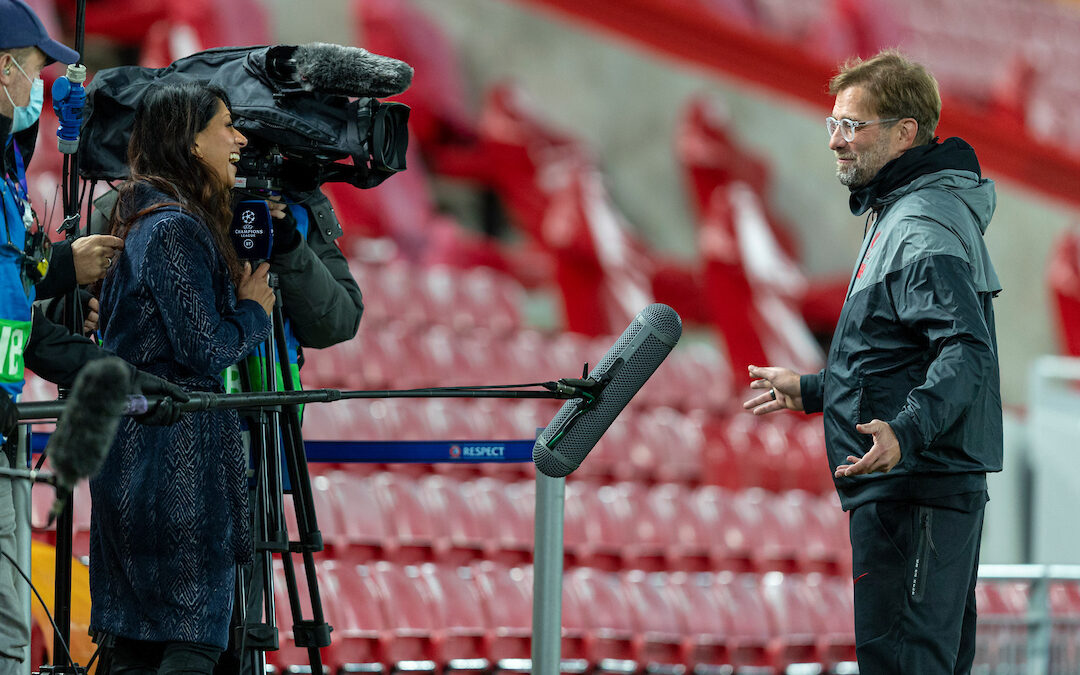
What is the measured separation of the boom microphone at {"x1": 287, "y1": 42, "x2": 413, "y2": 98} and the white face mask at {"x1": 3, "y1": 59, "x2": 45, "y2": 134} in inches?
15.5

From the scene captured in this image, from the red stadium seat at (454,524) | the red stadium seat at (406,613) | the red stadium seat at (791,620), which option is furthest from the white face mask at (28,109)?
the red stadium seat at (791,620)

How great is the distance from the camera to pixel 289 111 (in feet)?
7.13

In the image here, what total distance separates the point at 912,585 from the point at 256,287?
3.35ft

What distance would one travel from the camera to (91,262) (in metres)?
1.98

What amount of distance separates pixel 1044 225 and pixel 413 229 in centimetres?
489

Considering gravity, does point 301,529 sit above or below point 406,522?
below

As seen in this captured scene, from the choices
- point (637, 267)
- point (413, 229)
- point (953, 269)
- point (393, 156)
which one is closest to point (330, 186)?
point (413, 229)

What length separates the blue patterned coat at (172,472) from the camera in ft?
6.21

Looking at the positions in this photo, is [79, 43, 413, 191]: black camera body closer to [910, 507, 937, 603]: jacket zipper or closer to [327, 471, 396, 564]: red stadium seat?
[910, 507, 937, 603]: jacket zipper

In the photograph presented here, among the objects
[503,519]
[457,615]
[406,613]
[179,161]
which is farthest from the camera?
[503,519]

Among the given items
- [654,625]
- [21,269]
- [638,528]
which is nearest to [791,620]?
[654,625]

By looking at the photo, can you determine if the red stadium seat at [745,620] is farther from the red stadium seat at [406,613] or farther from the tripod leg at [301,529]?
the tripod leg at [301,529]

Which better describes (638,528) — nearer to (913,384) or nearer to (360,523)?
(360,523)

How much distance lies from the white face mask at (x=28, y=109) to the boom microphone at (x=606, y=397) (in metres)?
0.87
